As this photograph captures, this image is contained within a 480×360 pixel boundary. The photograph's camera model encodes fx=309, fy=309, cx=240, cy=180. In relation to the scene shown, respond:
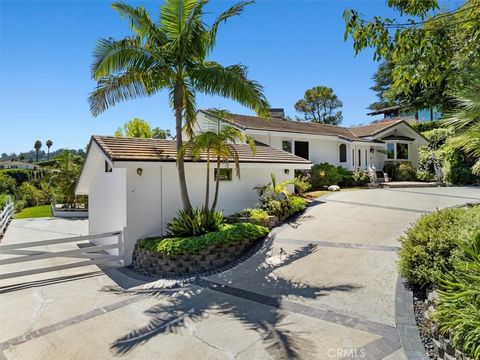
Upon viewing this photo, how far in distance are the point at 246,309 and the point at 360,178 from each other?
826 inches

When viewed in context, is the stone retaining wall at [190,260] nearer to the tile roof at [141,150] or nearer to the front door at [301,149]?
the tile roof at [141,150]

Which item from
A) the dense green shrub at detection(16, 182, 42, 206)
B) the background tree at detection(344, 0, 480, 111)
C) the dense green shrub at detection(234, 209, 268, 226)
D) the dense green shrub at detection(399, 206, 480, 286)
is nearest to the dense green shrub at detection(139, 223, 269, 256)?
the dense green shrub at detection(234, 209, 268, 226)

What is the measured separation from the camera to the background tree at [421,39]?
17.5ft

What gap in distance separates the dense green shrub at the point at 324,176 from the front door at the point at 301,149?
1.51m

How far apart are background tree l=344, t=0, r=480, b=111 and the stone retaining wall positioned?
7.48 metres

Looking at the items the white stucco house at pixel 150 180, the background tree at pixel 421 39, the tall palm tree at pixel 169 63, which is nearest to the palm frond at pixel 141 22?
the tall palm tree at pixel 169 63

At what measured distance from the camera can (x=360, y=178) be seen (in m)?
25.4

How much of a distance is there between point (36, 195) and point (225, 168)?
37082 millimetres

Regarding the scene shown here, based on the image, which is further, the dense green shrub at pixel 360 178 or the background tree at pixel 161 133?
the background tree at pixel 161 133

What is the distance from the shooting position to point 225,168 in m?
14.7

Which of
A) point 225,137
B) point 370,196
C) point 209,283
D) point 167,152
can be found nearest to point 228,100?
point 225,137

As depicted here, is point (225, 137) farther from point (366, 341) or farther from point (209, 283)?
point (366, 341)

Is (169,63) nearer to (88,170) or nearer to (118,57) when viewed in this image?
(118,57)

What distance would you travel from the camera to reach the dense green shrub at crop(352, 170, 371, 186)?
2531 centimetres
